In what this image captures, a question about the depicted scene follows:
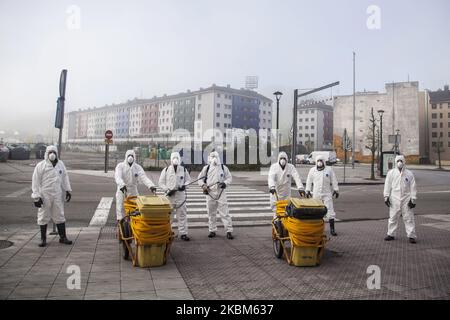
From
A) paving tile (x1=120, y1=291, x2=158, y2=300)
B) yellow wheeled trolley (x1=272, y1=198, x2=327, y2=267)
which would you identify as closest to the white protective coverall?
yellow wheeled trolley (x1=272, y1=198, x2=327, y2=267)

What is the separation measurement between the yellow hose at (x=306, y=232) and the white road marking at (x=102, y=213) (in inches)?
220

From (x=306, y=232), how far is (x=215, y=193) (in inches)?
119

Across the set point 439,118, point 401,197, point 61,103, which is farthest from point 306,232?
point 439,118

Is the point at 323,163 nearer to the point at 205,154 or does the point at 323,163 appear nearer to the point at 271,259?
the point at 271,259

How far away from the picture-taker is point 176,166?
8.40 metres

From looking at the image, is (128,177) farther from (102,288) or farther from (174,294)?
(174,294)

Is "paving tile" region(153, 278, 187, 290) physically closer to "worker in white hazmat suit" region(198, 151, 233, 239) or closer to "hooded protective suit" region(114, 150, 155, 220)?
"hooded protective suit" region(114, 150, 155, 220)

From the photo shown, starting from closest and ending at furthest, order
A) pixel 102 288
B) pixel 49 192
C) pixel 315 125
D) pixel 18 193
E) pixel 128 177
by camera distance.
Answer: pixel 102 288
pixel 49 192
pixel 128 177
pixel 18 193
pixel 315 125

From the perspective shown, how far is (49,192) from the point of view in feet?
24.5

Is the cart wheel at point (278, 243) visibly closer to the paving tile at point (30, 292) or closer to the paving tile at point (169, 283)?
the paving tile at point (169, 283)

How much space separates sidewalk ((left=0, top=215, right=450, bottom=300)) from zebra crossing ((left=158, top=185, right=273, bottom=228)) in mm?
2216

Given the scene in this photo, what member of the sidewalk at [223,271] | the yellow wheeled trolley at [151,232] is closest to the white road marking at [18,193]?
the sidewalk at [223,271]

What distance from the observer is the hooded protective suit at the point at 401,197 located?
838cm
